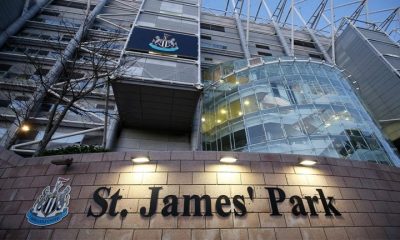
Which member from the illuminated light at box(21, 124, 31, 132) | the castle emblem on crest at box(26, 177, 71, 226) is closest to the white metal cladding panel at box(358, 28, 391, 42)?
the castle emblem on crest at box(26, 177, 71, 226)

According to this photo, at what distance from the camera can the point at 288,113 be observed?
1438 cm

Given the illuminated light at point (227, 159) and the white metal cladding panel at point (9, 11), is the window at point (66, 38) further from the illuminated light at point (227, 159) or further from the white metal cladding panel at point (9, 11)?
the illuminated light at point (227, 159)

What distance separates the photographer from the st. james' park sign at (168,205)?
7.54 m

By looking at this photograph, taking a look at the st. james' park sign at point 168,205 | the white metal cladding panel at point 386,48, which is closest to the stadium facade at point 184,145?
the st. james' park sign at point 168,205

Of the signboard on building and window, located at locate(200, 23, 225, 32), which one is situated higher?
window, located at locate(200, 23, 225, 32)

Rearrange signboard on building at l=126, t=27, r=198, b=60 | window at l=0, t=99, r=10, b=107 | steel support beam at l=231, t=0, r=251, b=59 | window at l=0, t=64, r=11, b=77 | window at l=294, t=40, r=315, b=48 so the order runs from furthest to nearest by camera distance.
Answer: window at l=294, t=40, r=315, b=48 → steel support beam at l=231, t=0, r=251, b=59 → window at l=0, t=64, r=11, b=77 → window at l=0, t=99, r=10, b=107 → signboard on building at l=126, t=27, r=198, b=60

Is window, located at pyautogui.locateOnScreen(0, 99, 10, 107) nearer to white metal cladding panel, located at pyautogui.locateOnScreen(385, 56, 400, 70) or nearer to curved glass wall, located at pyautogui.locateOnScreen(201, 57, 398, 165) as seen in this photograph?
curved glass wall, located at pyautogui.locateOnScreen(201, 57, 398, 165)

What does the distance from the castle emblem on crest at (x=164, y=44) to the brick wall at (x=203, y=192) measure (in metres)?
10.4

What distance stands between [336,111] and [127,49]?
46.7 ft

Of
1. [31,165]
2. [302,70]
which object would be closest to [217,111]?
[302,70]

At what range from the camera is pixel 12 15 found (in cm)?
2489

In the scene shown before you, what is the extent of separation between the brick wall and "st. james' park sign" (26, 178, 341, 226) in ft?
0.48

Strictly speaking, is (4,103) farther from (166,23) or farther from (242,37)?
(242,37)

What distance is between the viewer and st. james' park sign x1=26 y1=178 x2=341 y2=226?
24.7 ft
